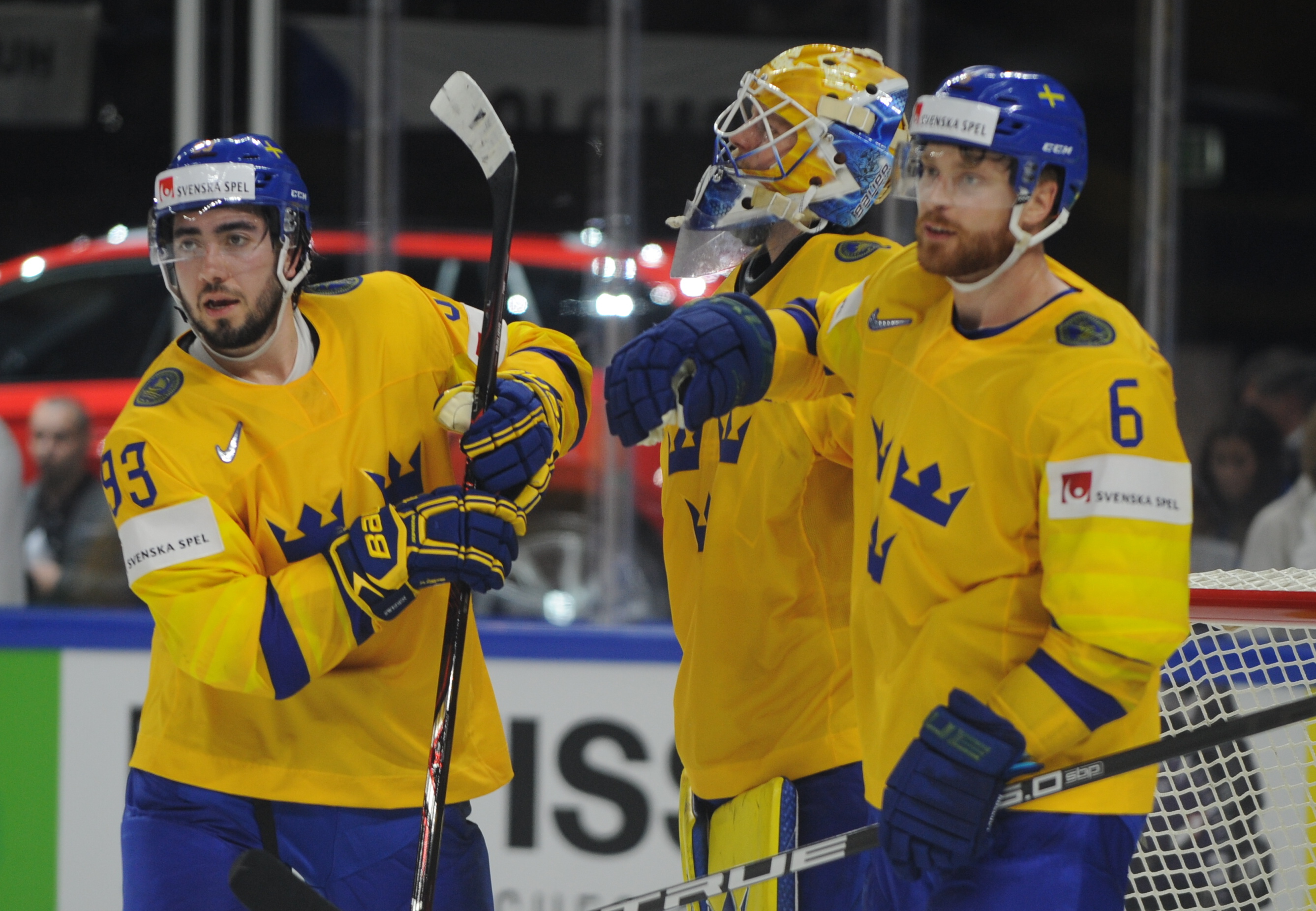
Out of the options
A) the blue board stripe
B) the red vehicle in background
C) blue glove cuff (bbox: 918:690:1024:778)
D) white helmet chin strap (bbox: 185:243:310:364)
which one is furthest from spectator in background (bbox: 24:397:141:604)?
blue glove cuff (bbox: 918:690:1024:778)

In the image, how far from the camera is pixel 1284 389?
4.25m

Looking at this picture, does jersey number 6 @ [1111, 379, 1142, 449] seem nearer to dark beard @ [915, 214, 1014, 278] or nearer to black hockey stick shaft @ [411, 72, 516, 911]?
dark beard @ [915, 214, 1014, 278]

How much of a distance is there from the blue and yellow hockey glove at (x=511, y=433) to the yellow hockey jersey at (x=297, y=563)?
0.09 metres

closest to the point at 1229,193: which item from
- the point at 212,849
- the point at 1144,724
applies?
the point at 1144,724

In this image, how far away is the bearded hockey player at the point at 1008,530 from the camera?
154 centimetres

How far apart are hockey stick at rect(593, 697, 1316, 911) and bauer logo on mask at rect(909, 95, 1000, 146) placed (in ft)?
2.22

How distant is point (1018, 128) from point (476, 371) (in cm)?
87

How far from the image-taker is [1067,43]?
4715mm

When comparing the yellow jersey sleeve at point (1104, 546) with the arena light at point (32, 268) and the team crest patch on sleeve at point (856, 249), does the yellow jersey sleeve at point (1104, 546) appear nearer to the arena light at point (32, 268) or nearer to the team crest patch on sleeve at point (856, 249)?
the team crest patch on sleeve at point (856, 249)

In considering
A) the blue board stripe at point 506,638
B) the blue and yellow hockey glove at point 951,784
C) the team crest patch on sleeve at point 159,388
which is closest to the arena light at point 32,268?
the blue board stripe at point 506,638

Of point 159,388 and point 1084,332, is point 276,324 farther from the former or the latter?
point 1084,332

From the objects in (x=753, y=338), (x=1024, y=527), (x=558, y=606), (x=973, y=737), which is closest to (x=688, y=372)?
(x=753, y=338)

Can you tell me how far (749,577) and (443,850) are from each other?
57 centimetres

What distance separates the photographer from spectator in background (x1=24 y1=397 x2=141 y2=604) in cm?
406
